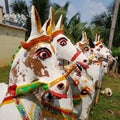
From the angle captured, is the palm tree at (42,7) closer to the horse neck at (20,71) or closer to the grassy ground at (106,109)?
the grassy ground at (106,109)

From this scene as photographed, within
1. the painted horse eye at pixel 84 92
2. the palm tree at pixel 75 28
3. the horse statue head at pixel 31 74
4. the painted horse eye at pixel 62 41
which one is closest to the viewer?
the horse statue head at pixel 31 74

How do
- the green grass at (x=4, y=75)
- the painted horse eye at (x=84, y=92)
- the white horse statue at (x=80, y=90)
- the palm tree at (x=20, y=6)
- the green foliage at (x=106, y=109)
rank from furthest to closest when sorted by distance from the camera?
1. the palm tree at (x=20, y=6)
2. the green grass at (x=4, y=75)
3. the green foliage at (x=106, y=109)
4. the painted horse eye at (x=84, y=92)
5. the white horse statue at (x=80, y=90)

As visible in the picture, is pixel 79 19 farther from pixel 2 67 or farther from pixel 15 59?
pixel 15 59

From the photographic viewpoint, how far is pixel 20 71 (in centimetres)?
228

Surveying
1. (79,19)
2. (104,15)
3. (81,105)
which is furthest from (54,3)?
(81,105)

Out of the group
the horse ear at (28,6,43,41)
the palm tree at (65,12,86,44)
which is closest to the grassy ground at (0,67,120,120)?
the horse ear at (28,6,43,41)

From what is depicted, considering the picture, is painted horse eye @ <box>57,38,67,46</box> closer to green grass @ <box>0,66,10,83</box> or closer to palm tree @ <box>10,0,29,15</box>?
green grass @ <box>0,66,10,83</box>

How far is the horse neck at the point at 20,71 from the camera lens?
2261 millimetres

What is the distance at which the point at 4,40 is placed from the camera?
12.9 meters

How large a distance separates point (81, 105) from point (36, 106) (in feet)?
6.14

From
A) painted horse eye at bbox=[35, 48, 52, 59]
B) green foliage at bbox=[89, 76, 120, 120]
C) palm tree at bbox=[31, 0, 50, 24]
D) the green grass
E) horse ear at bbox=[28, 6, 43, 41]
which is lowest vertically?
green foliage at bbox=[89, 76, 120, 120]

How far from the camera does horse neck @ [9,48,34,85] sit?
226 cm

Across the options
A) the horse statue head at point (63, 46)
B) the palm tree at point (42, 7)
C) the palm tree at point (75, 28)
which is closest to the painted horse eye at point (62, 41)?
the horse statue head at point (63, 46)

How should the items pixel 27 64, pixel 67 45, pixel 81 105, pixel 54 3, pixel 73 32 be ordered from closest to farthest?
pixel 27 64 → pixel 67 45 → pixel 81 105 → pixel 73 32 → pixel 54 3
